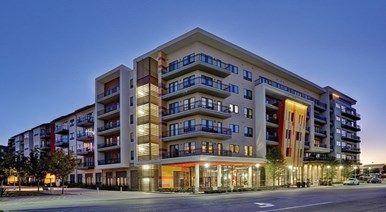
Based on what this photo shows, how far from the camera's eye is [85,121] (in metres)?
67.9

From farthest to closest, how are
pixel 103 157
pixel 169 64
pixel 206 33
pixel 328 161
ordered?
pixel 328 161, pixel 103 157, pixel 169 64, pixel 206 33

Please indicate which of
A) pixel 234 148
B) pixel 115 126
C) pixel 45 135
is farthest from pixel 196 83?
pixel 45 135

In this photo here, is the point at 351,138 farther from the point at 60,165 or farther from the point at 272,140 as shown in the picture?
the point at 60,165

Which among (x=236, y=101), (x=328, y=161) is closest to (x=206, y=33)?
(x=236, y=101)

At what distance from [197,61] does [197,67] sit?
1181 mm

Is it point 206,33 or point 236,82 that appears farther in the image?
point 236,82

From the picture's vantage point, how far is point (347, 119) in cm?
9675

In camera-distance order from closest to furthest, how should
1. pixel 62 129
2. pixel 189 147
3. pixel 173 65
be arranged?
pixel 189 147 → pixel 173 65 → pixel 62 129

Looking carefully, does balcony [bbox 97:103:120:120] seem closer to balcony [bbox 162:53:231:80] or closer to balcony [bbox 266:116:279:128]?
balcony [bbox 162:53:231:80]

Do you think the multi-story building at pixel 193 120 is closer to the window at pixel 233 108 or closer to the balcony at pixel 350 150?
the window at pixel 233 108

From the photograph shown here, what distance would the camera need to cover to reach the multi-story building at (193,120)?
4769 cm

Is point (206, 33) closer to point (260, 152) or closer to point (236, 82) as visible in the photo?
point (236, 82)

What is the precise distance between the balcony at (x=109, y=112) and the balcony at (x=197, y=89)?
1067cm

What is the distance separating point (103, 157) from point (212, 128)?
23623 mm
